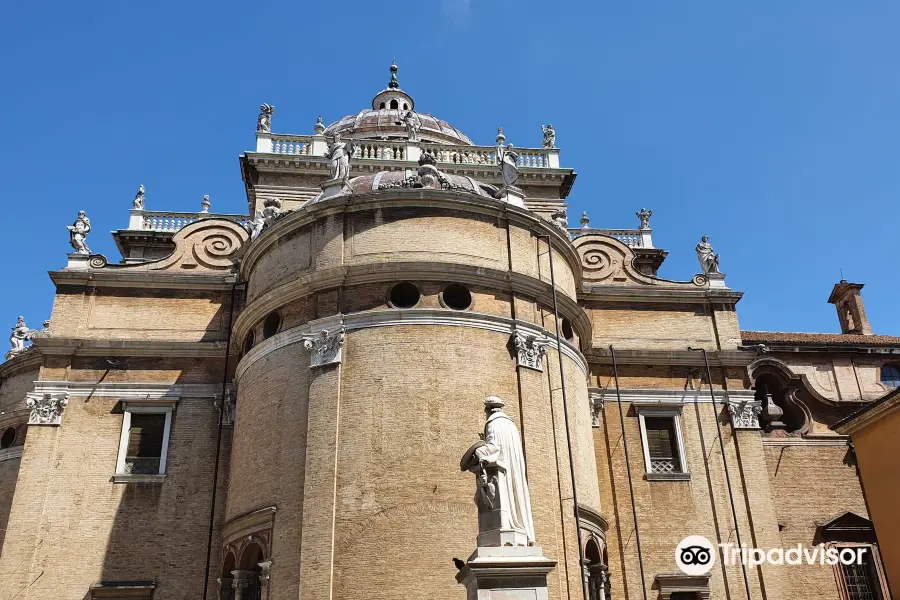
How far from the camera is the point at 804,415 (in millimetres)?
26453

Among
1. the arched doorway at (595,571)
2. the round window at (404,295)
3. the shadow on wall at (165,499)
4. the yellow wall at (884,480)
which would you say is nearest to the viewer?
the yellow wall at (884,480)

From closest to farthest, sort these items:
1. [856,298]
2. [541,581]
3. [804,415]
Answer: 1. [541,581]
2. [804,415]
3. [856,298]

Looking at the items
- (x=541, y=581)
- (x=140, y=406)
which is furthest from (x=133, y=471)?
(x=541, y=581)

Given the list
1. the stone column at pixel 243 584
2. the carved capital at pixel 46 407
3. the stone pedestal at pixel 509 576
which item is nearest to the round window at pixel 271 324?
the stone column at pixel 243 584

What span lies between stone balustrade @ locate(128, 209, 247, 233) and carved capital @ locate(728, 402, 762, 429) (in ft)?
52.8

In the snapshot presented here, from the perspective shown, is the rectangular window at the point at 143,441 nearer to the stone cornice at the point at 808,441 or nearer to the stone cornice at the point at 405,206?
the stone cornice at the point at 405,206

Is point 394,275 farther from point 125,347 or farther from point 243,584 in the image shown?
point 125,347

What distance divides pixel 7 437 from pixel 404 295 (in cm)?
1317

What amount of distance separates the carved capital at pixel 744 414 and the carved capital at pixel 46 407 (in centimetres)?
1748

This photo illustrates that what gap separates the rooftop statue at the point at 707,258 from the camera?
25.7m

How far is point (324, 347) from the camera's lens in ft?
61.0

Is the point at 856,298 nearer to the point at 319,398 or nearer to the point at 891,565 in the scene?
the point at 891,565

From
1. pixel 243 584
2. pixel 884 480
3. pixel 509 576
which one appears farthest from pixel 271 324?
pixel 884 480

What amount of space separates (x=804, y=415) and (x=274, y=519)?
17.1m
